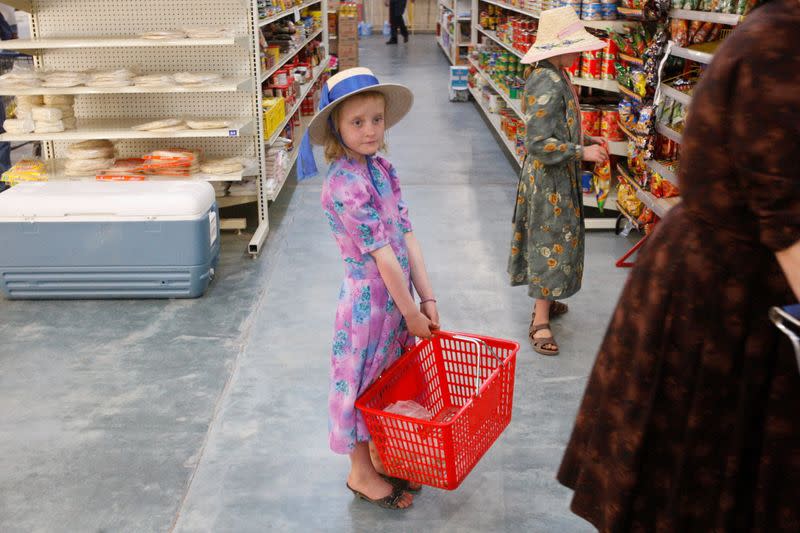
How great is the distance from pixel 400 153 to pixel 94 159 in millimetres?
3676

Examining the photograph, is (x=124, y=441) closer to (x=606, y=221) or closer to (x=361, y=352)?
(x=361, y=352)

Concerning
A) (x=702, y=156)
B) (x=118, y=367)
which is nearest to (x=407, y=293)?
(x=702, y=156)

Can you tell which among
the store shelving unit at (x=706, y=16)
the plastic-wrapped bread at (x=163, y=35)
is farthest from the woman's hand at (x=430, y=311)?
the plastic-wrapped bread at (x=163, y=35)

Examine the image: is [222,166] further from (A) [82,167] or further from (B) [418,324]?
(B) [418,324]

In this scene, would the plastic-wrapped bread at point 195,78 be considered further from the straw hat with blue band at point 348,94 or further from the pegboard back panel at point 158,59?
the straw hat with blue band at point 348,94

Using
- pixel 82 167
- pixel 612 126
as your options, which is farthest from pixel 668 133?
pixel 82 167

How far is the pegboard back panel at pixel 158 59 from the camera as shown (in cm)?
540

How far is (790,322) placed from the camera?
134 cm

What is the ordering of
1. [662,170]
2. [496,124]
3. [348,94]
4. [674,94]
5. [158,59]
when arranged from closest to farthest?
[348,94]
[674,94]
[662,170]
[158,59]
[496,124]

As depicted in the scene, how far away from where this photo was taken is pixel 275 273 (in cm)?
487

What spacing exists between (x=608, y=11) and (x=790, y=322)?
4.08 meters

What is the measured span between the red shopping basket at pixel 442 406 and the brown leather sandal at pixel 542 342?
3.49ft

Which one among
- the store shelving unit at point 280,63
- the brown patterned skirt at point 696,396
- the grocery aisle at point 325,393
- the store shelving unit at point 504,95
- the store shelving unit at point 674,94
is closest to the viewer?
the brown patterned skirt at point 696,396

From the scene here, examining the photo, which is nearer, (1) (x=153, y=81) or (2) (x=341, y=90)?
(2) (x=341, y=90)
